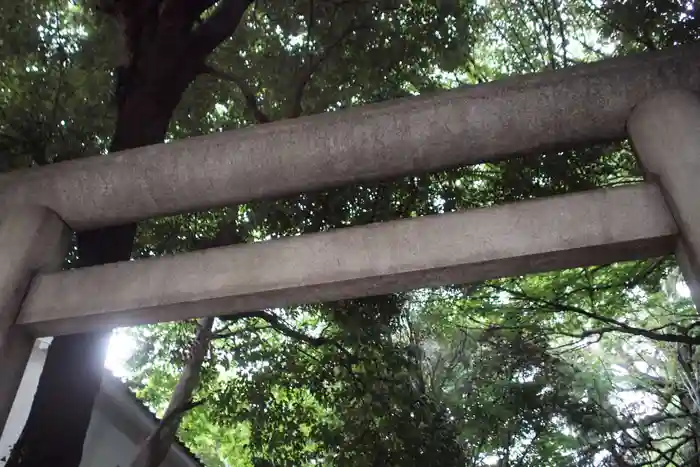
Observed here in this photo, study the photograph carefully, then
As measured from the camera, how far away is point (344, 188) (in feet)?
13.9

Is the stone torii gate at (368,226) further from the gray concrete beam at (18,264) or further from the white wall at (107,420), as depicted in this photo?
the white wall at (107,420)

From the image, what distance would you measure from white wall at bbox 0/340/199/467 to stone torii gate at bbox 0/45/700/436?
380 cm

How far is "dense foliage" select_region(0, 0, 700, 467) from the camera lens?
3916mm

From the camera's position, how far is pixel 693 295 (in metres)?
1.81

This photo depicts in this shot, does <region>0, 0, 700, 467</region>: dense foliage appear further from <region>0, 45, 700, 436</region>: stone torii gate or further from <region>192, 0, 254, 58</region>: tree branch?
<region>0, 45, 700, 436</region>: stone torii gate

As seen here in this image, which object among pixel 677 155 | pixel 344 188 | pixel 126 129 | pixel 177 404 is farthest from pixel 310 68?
pixel 177 404

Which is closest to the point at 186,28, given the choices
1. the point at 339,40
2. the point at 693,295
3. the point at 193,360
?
the point at 339,40

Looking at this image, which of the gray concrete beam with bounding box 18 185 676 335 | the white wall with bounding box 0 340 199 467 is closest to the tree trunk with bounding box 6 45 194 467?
the gray concrete beam with bounding box 18 185 676 335

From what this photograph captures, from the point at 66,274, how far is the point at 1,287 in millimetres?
212

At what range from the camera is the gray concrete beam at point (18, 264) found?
216cm

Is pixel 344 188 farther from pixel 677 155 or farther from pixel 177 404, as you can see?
pixel 677 155

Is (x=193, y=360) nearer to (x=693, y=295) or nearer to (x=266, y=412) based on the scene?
(x=266, y=412)

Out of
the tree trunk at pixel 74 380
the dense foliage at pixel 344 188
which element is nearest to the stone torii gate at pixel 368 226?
the tree trunk at pixel 74 380

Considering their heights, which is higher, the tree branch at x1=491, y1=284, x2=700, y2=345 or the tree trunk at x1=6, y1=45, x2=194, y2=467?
the tree branch at x1=491, y1=284, x2=700, y2=345
